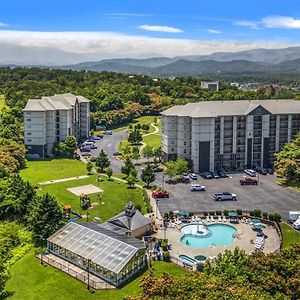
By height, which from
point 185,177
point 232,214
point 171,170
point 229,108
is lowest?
point 232,214

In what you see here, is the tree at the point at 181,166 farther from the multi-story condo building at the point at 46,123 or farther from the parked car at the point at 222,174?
the multi-story condo building at the point at 46,123

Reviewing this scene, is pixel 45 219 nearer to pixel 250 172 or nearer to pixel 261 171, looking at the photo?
pixel 250 172

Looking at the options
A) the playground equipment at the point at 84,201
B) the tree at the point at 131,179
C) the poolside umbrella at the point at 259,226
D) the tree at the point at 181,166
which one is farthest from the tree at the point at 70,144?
the poolside umbrella at the point at 259,226

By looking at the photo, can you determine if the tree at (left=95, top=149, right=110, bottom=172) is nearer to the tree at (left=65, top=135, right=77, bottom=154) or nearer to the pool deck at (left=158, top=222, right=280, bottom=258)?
the tree at (left=65, top=135, right=77, bottom=154)

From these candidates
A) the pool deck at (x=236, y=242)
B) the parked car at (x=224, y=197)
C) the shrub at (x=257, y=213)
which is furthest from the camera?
the parked car at (x=224, y=197)

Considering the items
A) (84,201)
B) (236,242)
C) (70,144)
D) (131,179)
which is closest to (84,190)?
(131,179)

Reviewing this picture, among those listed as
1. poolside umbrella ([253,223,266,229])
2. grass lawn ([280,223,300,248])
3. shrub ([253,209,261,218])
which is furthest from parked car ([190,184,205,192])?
grass lawn ([280,223,300,248])
